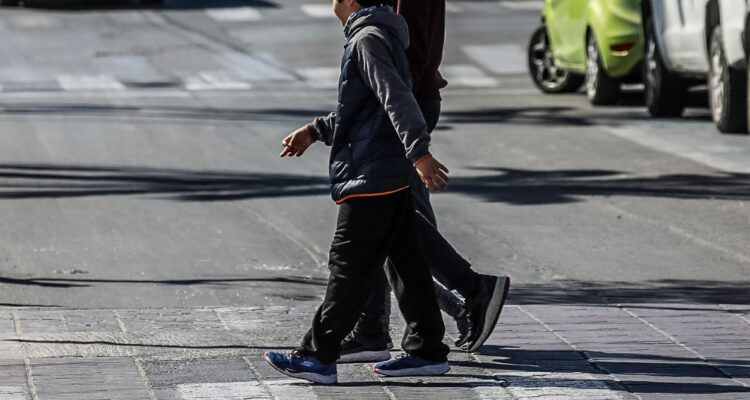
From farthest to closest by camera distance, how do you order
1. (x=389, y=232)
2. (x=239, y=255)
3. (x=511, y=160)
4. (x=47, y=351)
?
(x=511, y=160)
(x=239, y=255)
(x=47, y=351)
(x=389, y=232)

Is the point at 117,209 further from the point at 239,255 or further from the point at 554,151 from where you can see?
the point at 554,151

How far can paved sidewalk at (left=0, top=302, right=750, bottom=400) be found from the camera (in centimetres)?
652

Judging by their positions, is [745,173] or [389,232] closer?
[389,232]

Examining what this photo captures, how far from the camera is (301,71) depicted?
24.2 metres

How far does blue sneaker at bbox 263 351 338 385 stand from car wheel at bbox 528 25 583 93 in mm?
14645

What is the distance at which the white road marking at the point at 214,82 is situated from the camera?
73.2 ft

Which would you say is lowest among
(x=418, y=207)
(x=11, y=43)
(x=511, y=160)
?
(x=11, y=43)

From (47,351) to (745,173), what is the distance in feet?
25.9

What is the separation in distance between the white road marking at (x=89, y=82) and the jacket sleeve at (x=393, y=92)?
52.3 ft

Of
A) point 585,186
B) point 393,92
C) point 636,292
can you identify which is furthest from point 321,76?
point 393,92

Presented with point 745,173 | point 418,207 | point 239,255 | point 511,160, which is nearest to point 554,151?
point 511,160

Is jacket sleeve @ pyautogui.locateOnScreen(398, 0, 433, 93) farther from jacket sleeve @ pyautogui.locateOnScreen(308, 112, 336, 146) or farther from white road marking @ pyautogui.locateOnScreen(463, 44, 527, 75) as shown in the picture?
white road marking @ pyautogui.locateOnScreen(463, 44, 527, 75)

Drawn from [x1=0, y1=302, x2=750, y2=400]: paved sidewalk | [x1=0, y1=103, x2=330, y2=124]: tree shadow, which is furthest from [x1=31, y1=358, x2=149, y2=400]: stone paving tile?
[x1=0, y1=103, x2=330, y2=124]: tree shadow

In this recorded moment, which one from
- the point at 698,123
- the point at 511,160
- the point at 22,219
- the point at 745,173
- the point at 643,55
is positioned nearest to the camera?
the point at 22,219
